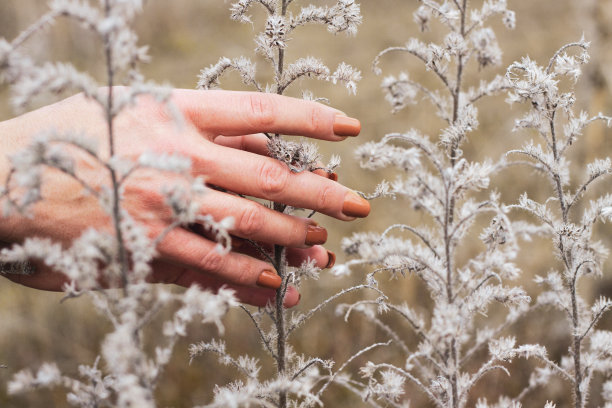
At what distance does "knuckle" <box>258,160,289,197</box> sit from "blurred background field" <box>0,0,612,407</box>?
1.54 feet

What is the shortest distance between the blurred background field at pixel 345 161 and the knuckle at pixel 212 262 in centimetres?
65

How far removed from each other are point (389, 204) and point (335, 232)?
33.9 inches

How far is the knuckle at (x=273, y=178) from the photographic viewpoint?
5.50 ft

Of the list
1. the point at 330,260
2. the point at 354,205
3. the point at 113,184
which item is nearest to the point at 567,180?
the point at 354,205

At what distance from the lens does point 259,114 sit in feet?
A: 5.44

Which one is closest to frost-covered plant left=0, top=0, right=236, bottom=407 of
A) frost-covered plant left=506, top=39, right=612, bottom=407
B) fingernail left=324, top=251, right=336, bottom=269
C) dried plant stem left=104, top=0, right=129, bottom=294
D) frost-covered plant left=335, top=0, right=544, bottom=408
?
dried plant stem left=104, top=0, right=129, bottom=294

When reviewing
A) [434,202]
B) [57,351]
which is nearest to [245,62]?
[434,202]

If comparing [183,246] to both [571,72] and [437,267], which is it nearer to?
[437,267]

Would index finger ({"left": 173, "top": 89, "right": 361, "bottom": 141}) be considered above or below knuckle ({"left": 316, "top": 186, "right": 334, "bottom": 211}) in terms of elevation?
above

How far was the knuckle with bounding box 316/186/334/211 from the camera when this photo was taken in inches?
67.4

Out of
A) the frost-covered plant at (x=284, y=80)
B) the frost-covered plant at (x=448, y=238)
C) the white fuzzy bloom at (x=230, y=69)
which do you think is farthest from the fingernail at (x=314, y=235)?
the white fuzzy bloom at (x=230, y=69)

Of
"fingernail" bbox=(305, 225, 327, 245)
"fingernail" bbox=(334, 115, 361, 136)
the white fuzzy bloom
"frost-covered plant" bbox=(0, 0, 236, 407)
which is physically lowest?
"frost-covered plant" bbox=(0, 0, 236, 407)

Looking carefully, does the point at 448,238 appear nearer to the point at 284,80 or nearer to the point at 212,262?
the point at 284,80

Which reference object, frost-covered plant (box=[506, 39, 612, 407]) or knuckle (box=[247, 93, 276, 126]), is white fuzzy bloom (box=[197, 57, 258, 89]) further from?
frost-covered plant (box=[506, 39, 612, 407])
